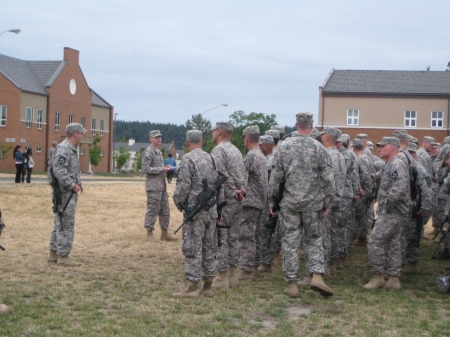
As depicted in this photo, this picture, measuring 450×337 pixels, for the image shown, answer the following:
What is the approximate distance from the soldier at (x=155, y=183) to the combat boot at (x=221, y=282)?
4690 millimetres

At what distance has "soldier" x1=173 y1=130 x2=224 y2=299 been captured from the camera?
803 centimetres

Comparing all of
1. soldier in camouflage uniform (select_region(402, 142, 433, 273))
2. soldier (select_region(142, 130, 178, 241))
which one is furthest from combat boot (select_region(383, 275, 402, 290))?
soldier (select_region(142, 130, 178, 241))

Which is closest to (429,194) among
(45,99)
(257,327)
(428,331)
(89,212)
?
(428,331)

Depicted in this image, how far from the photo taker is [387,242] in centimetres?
888

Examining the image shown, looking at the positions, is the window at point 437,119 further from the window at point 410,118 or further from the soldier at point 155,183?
the soldier at point 155,183

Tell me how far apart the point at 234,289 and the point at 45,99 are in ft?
191

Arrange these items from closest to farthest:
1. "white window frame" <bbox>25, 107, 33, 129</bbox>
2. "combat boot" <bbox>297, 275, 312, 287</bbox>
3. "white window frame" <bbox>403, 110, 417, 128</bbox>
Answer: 1. "combat boot" <bbox>297, 275, 312, 287</bbox>
2. "white window frame" <bbox>403, 110, 417, 128</bbox>
3. "white window frame" <bbox>25, 107, 33, 129</bbox>

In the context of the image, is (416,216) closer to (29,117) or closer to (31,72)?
(29,117)

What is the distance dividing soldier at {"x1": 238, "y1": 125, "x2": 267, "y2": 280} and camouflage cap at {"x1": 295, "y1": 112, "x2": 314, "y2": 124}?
1.25m

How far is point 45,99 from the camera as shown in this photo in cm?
6344

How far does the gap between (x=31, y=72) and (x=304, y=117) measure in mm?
60504

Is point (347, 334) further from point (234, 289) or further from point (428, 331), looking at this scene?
point (234, 289)

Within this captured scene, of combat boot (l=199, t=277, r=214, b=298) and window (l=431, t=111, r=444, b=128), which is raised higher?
window (l=431, t=111, r=444, b=128)

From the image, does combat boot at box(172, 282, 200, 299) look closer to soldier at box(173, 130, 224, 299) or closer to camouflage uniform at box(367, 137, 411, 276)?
soldier at box(173, 130, 224, 299)
